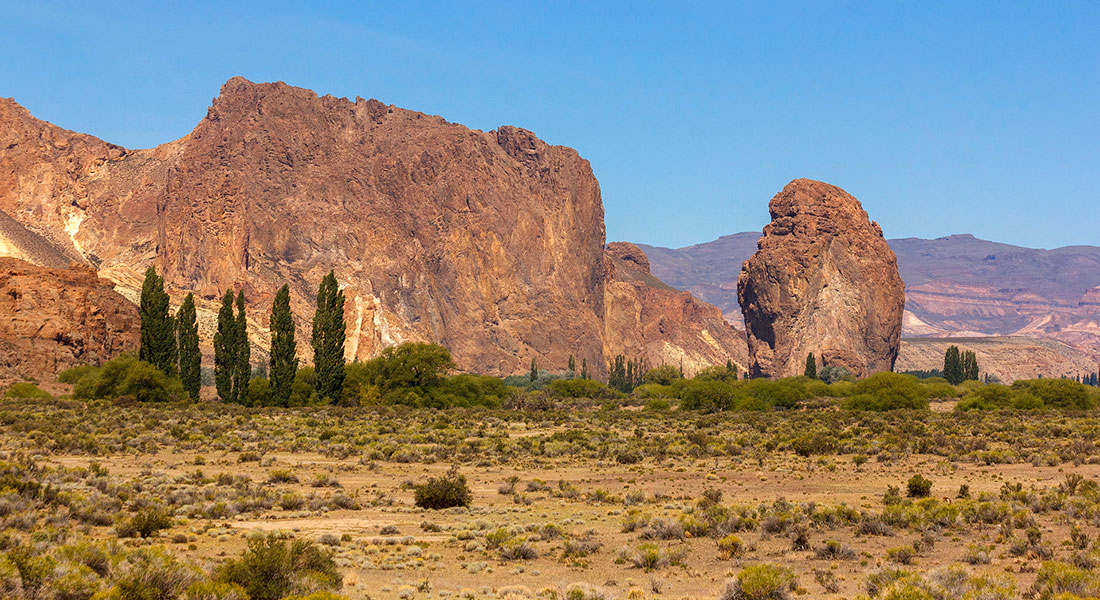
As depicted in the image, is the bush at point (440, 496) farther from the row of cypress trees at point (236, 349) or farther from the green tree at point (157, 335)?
the green tree at point (157, 335)

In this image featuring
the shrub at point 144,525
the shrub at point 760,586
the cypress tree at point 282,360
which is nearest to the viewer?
the shrub at point 760,586

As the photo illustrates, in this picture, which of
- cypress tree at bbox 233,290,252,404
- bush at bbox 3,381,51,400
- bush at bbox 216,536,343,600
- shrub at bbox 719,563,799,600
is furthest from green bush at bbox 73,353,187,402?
shrub at bbox 719,563,799,600

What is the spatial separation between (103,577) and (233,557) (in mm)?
3430

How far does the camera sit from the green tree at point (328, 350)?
75.2 meters

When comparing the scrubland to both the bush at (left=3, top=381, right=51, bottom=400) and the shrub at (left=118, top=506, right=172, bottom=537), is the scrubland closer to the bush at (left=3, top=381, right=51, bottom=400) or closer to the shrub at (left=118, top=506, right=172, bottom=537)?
the shrub at (left=118, top=506, right=172, bottom=537)

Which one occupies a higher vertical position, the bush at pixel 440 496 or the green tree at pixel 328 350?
the green tree at pixel 328 350

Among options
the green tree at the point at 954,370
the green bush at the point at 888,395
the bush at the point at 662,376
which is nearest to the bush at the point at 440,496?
the green bush at the point at 888,395

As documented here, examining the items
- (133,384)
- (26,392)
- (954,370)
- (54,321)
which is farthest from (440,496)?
(954,370)

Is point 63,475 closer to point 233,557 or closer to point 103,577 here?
point 233,557

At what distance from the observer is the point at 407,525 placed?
79.0 ft

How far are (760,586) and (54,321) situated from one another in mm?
102535

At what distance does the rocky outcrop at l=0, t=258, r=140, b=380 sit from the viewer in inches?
3839

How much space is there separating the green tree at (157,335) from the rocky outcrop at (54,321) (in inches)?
956

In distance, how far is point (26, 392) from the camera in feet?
252
